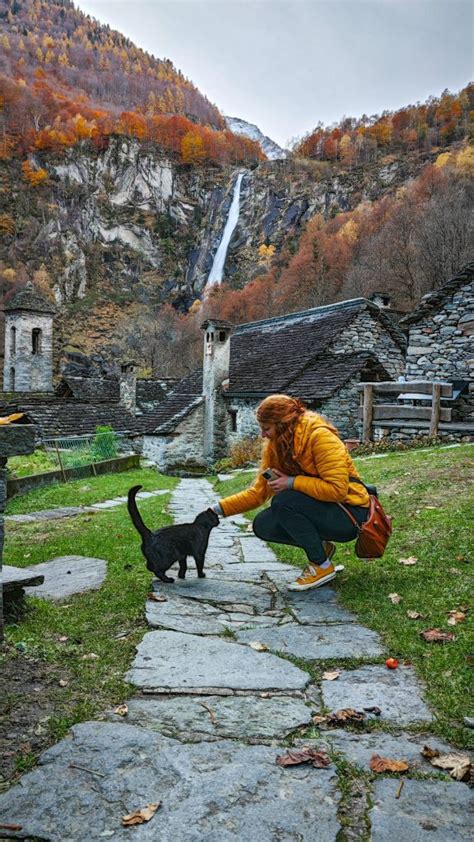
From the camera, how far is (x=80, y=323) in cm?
5556

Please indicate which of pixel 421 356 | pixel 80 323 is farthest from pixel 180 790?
pixel 80 323

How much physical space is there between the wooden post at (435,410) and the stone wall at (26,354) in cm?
3014

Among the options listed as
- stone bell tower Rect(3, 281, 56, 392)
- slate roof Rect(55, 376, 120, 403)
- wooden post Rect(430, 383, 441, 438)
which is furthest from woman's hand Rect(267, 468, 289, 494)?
stone bell tower Rect(3, 281, 56, 392)

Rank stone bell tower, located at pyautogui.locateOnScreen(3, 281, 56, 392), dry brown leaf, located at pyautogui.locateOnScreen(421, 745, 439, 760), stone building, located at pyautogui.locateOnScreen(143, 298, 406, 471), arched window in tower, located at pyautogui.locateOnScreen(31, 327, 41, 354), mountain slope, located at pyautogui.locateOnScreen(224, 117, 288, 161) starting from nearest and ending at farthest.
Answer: dry brown leaf, located at pyautogui.locateOnScreen(421, 745, 439, 760) < stone building, located at pyautogui.locateOnScreen(143, 298, 406, 471) < stone bell tower, located at pyautogui.locateOnScreen(3, 281, 56, 392) < arched window in tower, located at pyautogui.locateOnScreen(31, 327, 41, 354) < mountain slope, located at pyautogui.locateOnScreen(224, 117, 288, 161)

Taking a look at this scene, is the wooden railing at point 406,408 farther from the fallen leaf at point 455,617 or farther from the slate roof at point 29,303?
the slate roof at point 29,303

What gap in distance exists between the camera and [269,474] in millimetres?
4094

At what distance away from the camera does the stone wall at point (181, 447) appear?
18.5 meters

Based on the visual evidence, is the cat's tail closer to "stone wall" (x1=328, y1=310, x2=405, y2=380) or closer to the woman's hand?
the woman's hand

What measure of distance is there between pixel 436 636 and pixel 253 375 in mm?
17019

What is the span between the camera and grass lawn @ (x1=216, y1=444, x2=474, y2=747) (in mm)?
2555

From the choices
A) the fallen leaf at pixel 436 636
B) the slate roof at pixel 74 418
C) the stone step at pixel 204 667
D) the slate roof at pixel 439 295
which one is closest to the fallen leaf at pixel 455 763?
the stone step at pixel 204 667

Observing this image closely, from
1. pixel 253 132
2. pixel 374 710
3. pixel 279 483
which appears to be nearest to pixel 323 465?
pixel 279 483

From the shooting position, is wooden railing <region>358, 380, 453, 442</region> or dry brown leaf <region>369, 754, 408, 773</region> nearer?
dry brown leaf <region>369, 754, 408, 773</region>

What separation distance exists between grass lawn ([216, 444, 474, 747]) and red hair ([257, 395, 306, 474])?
45.6 inches
